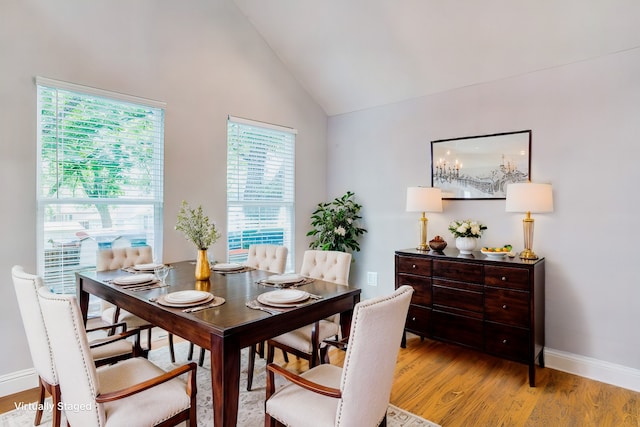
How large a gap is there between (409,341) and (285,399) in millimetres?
2364

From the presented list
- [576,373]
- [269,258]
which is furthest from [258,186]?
[576,373]

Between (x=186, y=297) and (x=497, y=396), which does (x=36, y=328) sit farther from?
(x=497, y=396)

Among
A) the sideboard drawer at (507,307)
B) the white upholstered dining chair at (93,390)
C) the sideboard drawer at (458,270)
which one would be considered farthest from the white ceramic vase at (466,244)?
the white upholstered dining chair at (93,390)

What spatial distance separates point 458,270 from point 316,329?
152 centimetres

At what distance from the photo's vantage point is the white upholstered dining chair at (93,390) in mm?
1444

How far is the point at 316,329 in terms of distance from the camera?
7.63 ft

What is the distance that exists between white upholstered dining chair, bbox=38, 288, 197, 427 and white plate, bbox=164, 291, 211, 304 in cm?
35

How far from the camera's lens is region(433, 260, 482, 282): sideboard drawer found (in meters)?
3.06

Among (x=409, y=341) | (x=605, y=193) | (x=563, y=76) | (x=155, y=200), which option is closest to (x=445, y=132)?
→ (x=563, y=76)

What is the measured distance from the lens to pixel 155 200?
3.39 metres

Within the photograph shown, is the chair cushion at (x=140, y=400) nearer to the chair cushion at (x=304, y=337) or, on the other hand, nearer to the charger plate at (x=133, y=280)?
the charger plate at (x=133, y=280)

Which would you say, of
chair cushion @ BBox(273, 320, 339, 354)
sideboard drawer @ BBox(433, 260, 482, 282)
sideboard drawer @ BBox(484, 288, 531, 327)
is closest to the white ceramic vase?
sideboard drawer @ BBox(433, 260, 482, 282)

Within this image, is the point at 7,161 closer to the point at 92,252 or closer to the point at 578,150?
the point at 92,252

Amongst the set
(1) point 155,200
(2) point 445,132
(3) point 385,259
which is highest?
(2) point 445,132
